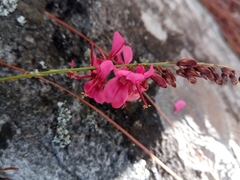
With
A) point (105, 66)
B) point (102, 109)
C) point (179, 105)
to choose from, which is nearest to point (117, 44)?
point (105, 66)

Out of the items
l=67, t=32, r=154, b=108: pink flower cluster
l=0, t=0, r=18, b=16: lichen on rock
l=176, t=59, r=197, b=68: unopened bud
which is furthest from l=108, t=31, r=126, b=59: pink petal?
l=0, t=0, r=18, b=16: lichen on rock

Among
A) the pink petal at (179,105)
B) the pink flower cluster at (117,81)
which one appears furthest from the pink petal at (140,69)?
the pink petal at (179,105)

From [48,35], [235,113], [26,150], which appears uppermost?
[48,35]

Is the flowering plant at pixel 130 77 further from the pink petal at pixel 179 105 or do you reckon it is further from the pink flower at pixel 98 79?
the pink petal at pixel 179 105

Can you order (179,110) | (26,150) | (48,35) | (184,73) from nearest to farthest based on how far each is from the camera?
1. (184,73)
2. (26,150)
3. (48,35)
4. (179,110)

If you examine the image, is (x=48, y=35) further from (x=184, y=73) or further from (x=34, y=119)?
(x=184, y=73)

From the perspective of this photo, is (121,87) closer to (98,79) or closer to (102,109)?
(98,79)

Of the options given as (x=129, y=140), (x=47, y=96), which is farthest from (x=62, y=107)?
(x=129, y=140)

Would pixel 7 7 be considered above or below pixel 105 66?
above

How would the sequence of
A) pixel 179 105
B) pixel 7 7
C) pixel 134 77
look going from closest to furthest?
pixel 134 77 < pixel 7 7 < pixel 179 105
